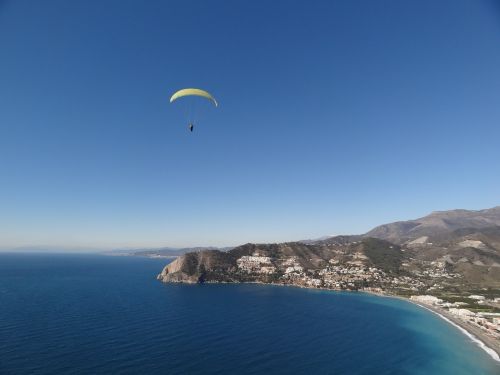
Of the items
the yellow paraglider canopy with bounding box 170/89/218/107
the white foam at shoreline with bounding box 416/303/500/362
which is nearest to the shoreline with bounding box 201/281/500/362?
the white foam at shoreline with bounding box 416/303/500/362

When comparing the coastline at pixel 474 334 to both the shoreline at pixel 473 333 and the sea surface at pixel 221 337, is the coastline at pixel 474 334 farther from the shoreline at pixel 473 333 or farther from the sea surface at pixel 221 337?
the sea surface at pixel 221 337

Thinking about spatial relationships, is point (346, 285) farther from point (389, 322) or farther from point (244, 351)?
point (244, 351)

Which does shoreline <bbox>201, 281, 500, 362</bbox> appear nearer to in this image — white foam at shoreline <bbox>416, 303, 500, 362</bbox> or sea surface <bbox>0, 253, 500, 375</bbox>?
white foam at shoreline <bbox>416, 303, 500, 362</bbox>

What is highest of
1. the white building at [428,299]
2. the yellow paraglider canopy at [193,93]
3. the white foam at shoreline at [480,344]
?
the yellow paraglider canopy at [193,93]

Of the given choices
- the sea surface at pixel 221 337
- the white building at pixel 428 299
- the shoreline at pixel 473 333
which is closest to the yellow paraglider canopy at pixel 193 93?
the sea surface at pixel 221 337

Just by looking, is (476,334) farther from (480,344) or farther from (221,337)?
(221,337)

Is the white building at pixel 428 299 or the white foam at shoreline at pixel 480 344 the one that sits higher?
the white building at pixel 428 299

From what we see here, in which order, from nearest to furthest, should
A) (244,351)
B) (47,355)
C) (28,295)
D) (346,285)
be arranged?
(47,355)
(244,351)
(28,295)
(346,285)

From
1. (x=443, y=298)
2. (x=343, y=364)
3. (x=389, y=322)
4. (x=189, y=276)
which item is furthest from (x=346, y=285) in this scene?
(x=343, y=364)

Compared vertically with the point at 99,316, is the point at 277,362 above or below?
below
